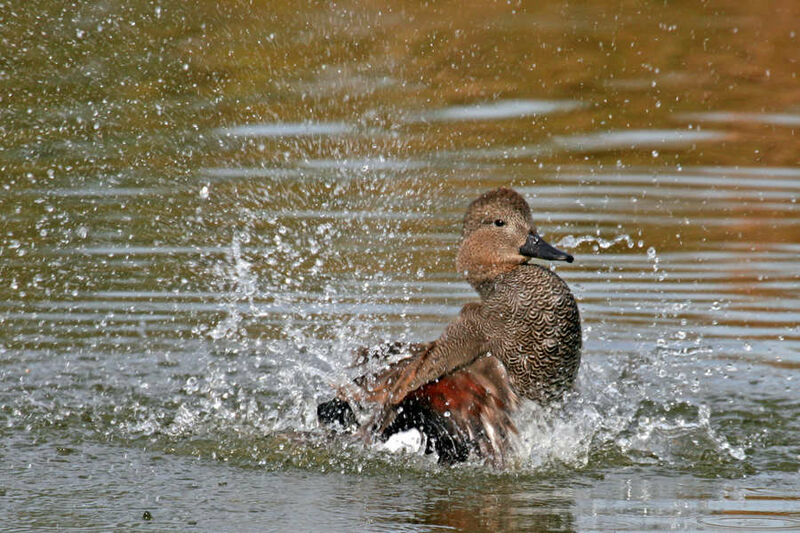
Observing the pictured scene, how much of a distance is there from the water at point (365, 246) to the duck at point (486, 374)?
136mm

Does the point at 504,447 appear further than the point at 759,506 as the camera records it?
Yes

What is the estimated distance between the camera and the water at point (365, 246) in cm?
514

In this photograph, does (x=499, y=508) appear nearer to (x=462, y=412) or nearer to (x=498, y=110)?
(x=462, y=412)

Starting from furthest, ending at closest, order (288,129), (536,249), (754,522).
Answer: (288,129)
(536,249)
(754,522)

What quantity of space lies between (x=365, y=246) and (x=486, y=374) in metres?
2.95

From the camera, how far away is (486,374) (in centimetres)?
577

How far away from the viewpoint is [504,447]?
216 inches

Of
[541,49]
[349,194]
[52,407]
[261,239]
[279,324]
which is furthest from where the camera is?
[541,49]

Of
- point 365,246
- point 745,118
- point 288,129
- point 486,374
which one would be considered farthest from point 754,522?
point 745,118

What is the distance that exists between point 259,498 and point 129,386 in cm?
185

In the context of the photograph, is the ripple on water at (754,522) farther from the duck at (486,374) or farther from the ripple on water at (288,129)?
the ripple on water at (288,129)

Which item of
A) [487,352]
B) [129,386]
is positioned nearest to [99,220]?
[129,386]

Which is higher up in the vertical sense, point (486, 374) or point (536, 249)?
point (536, 249)

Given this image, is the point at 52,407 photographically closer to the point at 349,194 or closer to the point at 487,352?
the point at 487,352
